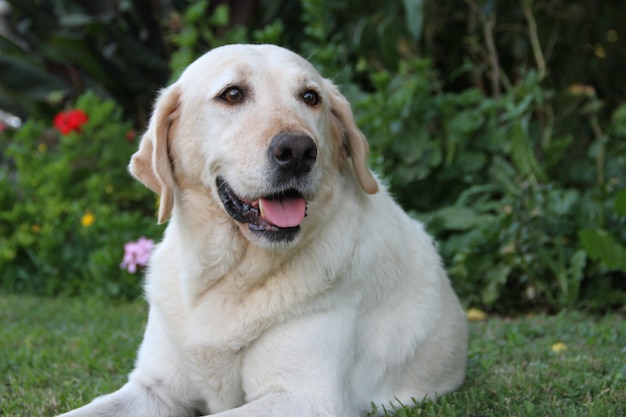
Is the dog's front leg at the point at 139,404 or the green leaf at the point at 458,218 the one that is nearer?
the dog's front leg at the point at 139,404

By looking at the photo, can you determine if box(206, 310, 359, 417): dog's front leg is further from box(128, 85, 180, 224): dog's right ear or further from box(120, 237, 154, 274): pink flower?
box(120, 237, 154, 274): pink flower

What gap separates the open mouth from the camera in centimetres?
265

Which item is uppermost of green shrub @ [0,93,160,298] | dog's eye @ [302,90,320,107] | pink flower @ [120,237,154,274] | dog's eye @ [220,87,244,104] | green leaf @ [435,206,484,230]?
dog's eye @ [220,87,244,104]

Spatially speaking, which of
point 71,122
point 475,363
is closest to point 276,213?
point 475,363

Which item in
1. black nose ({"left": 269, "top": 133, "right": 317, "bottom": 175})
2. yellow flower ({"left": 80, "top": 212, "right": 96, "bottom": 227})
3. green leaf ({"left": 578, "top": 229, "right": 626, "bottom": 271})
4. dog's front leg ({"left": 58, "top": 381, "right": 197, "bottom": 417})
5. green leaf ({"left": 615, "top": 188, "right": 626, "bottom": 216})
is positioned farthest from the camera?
yellow flower ({"left": 80, "top": 212, "right": 96, "bottom": 227})

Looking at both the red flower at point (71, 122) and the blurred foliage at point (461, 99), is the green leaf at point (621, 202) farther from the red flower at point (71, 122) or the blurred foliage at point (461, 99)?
the red flower at point (71, 122)

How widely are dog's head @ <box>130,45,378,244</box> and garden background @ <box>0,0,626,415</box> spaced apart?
1.59 meters

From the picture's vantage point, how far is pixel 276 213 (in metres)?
2.66

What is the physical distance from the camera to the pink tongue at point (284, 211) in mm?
2658

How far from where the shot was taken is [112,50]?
26.0ft

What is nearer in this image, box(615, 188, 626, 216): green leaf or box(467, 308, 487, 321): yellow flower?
box(615, 188, 626, 216): green leaf

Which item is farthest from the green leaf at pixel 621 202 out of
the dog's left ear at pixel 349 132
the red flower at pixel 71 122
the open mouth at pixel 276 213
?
the red flower at pixel 71 122

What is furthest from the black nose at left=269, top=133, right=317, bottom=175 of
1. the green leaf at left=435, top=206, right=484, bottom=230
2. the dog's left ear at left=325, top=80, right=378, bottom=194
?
the green leaf at left=435, top=206, right=484, bottom=230

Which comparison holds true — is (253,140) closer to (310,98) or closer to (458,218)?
(310,98)
